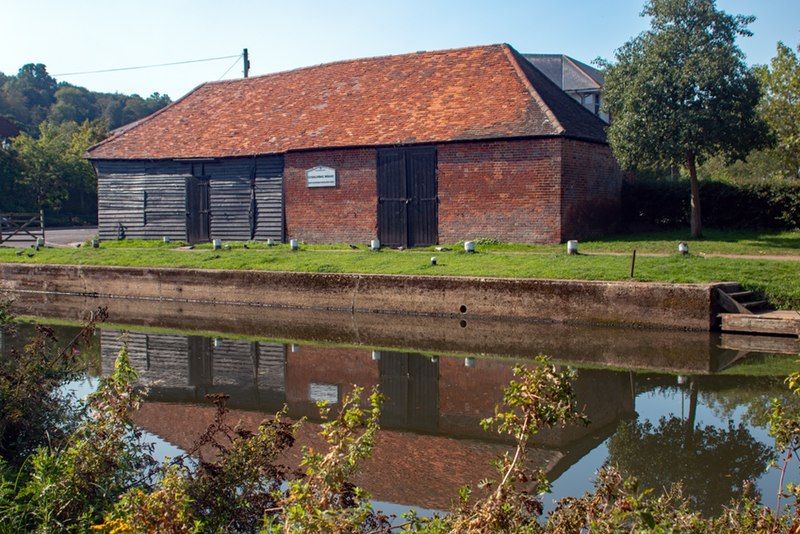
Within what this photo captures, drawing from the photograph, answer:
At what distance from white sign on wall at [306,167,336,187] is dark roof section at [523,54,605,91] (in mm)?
20618

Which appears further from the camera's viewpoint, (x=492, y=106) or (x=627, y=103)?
(x=492, y=106)

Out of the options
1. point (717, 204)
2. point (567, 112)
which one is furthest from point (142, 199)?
point (717, 204)

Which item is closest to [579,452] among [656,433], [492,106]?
[656,433]

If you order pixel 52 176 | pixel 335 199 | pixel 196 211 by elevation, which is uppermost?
pixel 52 176

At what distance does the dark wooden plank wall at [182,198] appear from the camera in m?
26.1

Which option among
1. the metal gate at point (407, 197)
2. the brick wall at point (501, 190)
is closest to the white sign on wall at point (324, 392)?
the brick wall at point (501, 190)

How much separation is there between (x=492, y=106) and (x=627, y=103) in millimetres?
3827

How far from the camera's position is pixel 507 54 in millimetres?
25297

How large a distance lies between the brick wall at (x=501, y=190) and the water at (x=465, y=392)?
19.0 ft

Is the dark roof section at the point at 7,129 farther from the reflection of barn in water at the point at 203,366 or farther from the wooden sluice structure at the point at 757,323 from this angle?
the wooden sluice structure at the point at 757,323

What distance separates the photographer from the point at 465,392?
1134 centimetres

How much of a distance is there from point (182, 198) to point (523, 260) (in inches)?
522

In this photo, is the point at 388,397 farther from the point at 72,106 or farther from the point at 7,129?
the point at 72,106

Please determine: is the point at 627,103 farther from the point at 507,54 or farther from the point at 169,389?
the point at 169,389
